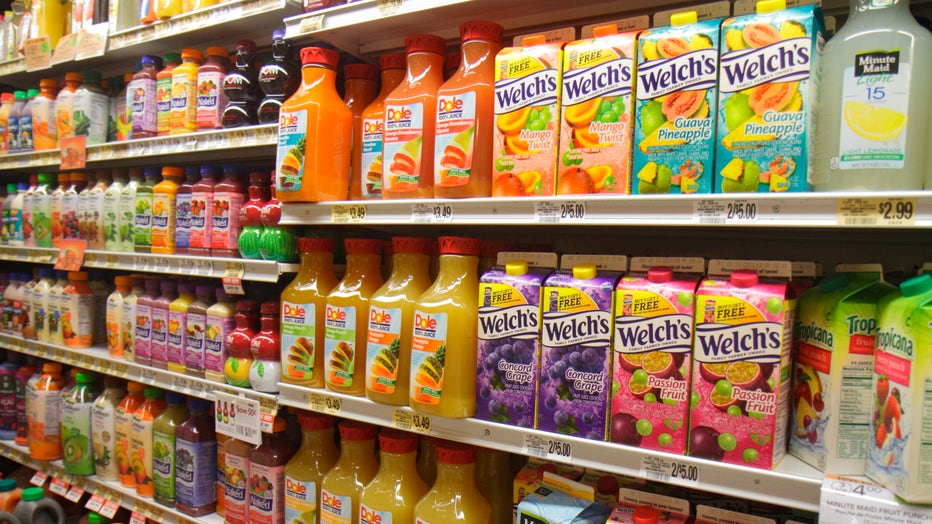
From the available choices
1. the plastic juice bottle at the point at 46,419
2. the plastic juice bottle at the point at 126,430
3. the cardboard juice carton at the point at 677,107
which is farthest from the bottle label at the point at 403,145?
the plastic juice bottle at the point at 46,419

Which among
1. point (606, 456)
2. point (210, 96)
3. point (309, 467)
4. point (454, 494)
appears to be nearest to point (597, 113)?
point (606, 456)

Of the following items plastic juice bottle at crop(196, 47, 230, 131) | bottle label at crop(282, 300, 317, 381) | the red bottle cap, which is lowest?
bottle label at crop(282, 300, 317, 381)

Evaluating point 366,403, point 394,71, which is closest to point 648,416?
point 366,403

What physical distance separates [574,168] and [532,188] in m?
0.10

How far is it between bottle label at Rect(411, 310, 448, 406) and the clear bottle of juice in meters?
0.81

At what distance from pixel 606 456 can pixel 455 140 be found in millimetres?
748

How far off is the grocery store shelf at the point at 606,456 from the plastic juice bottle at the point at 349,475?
0.11 m

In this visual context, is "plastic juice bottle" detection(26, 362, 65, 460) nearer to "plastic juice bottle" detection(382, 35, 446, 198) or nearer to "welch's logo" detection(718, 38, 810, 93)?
"plastic juice bottle" detection(382, 35, 446, 198)

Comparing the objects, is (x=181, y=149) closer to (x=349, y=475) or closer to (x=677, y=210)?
(x=349, y=475)

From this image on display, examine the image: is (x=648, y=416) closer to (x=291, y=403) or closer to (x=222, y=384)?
(x=291, y=403)

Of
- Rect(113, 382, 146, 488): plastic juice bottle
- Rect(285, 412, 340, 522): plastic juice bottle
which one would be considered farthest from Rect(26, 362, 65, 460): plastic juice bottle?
Rect(285, 412, 340, 522): plastic juice bottle

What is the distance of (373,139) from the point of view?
1589 millimetres

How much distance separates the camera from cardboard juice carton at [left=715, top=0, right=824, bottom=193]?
1.03m

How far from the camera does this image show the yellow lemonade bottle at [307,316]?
1.65 m
